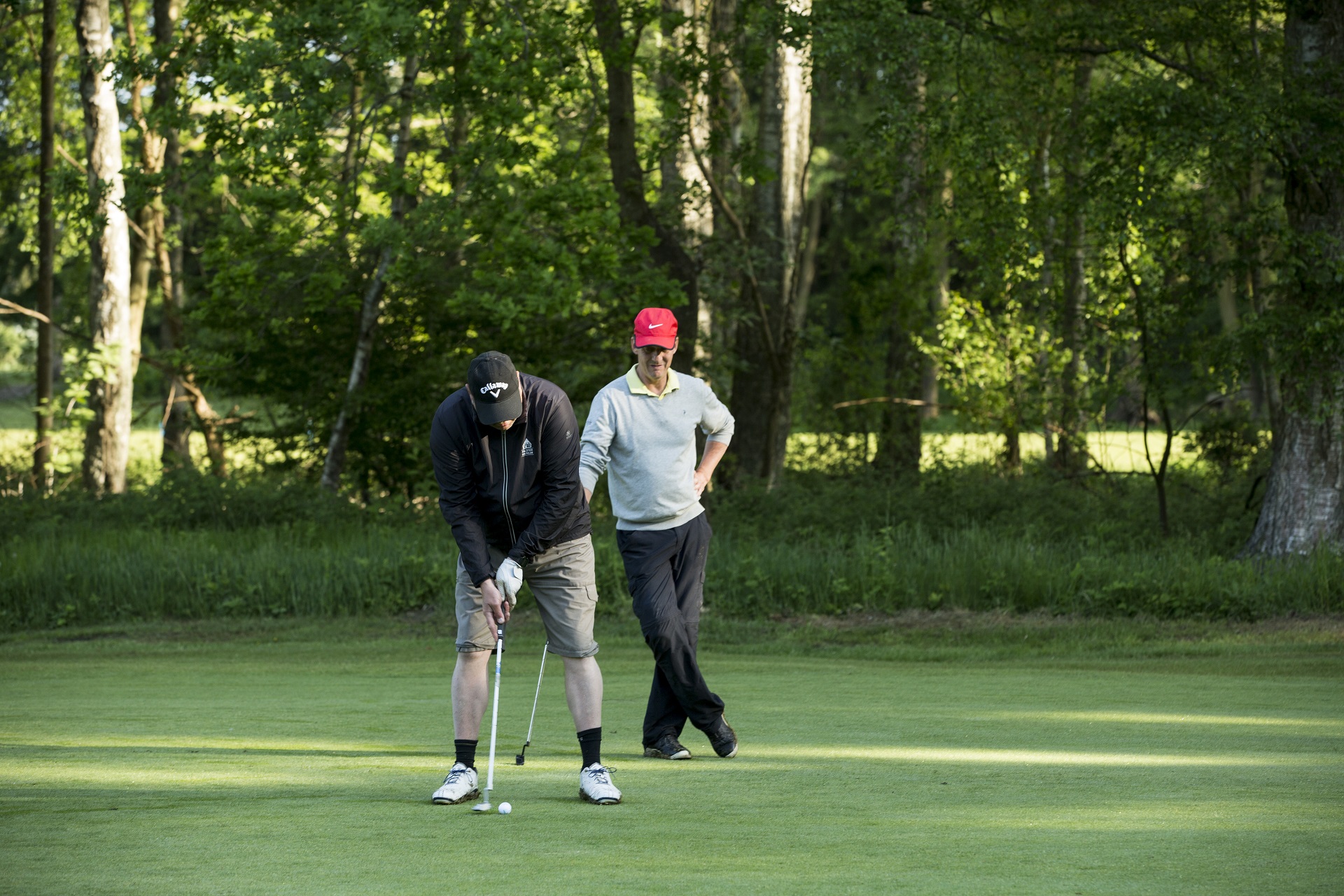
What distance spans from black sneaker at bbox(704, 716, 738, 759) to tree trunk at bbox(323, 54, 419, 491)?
12.0 metres

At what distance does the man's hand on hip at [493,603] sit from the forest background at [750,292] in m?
8.71

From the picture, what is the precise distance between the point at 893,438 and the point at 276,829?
17057 millimetres

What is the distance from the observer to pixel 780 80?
66.5ft

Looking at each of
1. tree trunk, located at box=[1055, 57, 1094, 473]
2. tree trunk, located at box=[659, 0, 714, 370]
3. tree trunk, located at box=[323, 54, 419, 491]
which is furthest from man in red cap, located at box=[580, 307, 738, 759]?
tree trunk, located at box=[323, 54, 419, 491]

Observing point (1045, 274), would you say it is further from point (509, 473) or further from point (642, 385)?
point (509, 473)

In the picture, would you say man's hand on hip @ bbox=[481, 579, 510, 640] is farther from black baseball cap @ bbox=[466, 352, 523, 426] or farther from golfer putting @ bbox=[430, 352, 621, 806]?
black baseball cap @ bbox=[466, 352, 523, 426]

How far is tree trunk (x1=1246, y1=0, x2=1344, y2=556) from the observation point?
13922 mm

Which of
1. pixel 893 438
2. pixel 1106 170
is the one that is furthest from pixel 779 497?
pixel 1106 170

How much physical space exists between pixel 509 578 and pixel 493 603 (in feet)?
0.45

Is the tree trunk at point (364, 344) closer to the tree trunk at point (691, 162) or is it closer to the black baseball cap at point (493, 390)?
the tree trunk at point (691, 162)

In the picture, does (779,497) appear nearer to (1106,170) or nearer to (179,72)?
(1106,170)

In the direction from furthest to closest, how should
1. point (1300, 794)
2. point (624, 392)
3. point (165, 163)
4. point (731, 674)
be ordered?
point (165, 163), point (731, 674), point (624, 392), point (1300, 794)

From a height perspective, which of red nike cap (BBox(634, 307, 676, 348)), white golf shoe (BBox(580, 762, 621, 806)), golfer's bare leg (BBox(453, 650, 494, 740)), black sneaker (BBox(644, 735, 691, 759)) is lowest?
black sneaker (BBox(644, 735, 691, 759))

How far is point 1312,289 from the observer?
14.4 meters
